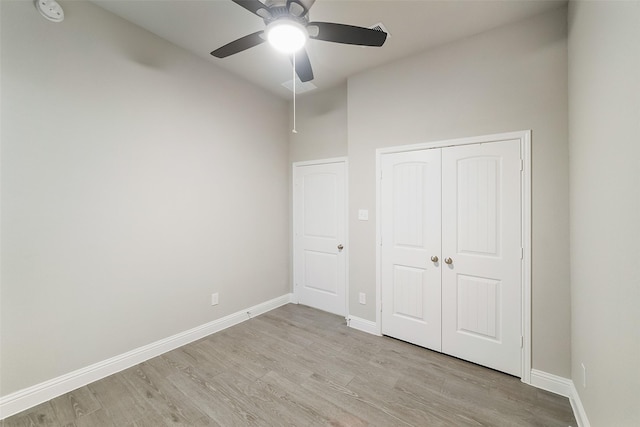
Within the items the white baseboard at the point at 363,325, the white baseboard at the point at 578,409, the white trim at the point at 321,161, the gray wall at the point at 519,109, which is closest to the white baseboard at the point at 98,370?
the white baseboard at the point at 363,325

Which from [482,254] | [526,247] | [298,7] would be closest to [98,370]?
[298,7]

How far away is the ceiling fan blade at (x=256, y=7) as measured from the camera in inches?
53.3

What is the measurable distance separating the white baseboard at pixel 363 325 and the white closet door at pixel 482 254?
722mm

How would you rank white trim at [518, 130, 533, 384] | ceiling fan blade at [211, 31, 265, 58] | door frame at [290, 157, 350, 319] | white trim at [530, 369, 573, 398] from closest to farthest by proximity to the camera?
ceiling fan blade at [211, 31, 265, 58], white trim at [530, 369, 573, 398], white trim at [518, 130, 533, 384], door frame at [290, 157, 350, 319]

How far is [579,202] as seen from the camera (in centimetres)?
169

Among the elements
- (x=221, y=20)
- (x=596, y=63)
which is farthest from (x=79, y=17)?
(x=596, y=63)

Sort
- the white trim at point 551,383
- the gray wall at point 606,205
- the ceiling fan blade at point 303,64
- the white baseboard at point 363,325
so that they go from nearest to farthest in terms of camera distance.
Answer: 1. the gray wall at point 606,205
2. the ceiling fan blade at point 303,64
3. the white trim at point 551,383
4. the white baseboard at point 363,325

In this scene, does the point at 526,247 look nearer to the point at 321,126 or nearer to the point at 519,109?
the point at 519,109

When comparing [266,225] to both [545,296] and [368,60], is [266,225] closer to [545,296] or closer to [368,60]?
[368,60]

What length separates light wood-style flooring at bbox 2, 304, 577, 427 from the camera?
1.71m

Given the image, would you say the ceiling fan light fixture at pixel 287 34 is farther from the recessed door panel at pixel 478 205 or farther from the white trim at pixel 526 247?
the white trim at pixel 526 247

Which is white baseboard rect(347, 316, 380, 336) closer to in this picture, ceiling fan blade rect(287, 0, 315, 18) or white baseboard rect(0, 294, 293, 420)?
white baseboard rect(0, 294, 293, 420)

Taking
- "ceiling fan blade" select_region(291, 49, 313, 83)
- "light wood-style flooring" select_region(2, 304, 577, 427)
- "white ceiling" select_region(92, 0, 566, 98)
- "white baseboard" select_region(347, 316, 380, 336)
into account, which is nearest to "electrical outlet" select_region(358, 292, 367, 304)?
"white baseboard" select_region(347, 316, 380, 336)

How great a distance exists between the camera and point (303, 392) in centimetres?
196
